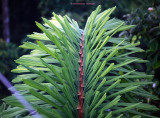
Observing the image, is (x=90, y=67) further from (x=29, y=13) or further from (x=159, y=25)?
(x=29, y=13)

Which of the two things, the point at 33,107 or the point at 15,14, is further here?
the point at 15,14

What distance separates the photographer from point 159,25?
87cm

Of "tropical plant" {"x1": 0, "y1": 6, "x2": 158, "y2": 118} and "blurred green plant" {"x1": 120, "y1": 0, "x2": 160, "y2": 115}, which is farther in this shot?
"blurred green plant" {"x1": 120, "y1": 0, "x2": 160, "y2": 115}

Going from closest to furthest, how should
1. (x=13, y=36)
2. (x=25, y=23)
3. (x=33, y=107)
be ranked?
(x=33, y=107) → (x=13, y=36) → (x=25, y=23)

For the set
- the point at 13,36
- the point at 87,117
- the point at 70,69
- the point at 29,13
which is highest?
the point at 29,13

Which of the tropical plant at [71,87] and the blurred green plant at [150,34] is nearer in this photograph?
the tropical plant at [71,87]

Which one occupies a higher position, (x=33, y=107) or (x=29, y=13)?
(x=29, y=13)

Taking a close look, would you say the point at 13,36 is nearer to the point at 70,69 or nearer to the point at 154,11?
the point at 154,11

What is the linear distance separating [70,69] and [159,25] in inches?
23.7

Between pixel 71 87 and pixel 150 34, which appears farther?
pixel 150 34

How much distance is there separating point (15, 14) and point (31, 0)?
1.80 feet

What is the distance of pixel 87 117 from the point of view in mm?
410

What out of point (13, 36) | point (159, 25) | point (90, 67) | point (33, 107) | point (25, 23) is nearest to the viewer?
point (33, 107)

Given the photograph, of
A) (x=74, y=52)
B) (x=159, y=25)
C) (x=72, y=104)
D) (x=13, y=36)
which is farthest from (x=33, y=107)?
(x=13, y=36)
